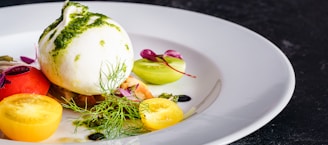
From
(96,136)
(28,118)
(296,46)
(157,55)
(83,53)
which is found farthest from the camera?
(296,46)

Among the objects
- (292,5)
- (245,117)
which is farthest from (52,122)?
(292,5)

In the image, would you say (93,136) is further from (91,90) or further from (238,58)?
(238,58)

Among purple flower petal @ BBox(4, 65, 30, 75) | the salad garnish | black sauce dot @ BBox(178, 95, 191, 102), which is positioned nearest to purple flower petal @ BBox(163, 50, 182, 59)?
the salad garnish

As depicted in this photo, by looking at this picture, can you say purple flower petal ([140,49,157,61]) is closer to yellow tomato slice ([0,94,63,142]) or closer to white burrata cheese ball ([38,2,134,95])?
white burrata cheese ball ([38,2,134,95])

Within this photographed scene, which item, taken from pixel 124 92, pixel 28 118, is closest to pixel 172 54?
pixel 124 92

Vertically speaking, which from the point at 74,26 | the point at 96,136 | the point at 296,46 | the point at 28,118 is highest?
the point at 74,26

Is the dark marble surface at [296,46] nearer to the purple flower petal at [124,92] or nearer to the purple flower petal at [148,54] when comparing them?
the purple flower petal at [124,92]

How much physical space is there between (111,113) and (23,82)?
0.29 metres

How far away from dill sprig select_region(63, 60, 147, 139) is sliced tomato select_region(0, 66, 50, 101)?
3.8 inches

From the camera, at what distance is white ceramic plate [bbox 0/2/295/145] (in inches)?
67.0

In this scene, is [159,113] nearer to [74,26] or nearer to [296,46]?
[74,26]

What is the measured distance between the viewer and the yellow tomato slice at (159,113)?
1864 mm

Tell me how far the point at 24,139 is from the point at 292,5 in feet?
6.03

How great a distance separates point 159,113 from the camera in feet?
6.29
